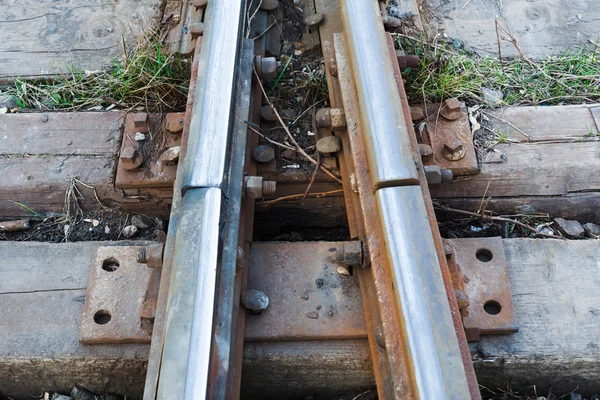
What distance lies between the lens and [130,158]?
8.31 feet

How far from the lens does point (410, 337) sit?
1.67 m

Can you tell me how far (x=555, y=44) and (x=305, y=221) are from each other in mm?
1821

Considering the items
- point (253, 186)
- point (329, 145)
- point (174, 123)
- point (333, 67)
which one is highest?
point (333, 67)

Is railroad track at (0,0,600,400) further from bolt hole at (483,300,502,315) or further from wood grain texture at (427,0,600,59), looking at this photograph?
wood grain texture at (427,0,600,59)

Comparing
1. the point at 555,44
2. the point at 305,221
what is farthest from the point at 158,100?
the point at 555,44

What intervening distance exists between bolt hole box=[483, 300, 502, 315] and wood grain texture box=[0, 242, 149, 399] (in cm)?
127

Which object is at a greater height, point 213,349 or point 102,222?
point 102,222

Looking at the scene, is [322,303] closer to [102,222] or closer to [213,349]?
[213,349]

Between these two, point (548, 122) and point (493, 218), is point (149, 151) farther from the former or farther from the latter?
point (548, 122)

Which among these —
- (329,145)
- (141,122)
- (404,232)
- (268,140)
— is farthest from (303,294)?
Answer: (141,122)

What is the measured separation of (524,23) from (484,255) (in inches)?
67.8

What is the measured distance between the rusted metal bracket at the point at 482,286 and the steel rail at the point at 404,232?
0.98ft

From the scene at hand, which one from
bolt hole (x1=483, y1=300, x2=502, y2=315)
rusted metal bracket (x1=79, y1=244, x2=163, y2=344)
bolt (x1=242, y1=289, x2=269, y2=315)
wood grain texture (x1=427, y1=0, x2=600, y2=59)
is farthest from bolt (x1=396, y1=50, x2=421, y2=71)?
rusted metal bracket (x1=79, y1=244, x2=163, y2=344)

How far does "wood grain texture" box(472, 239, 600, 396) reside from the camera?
2113mm
